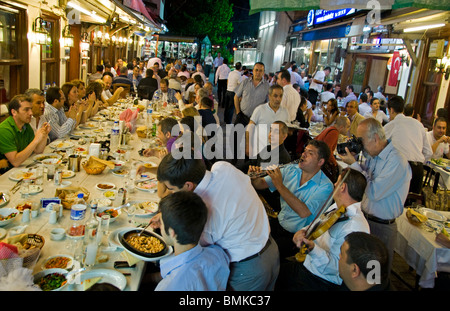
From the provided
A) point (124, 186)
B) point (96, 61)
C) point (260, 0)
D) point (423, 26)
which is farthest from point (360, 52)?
point (124, 186)

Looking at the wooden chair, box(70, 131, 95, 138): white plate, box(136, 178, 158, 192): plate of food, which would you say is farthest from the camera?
the wooden chair

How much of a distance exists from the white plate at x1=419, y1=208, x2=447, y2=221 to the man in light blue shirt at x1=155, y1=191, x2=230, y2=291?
261cm

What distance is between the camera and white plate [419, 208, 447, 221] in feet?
12.0

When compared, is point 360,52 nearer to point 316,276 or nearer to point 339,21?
point 339,21

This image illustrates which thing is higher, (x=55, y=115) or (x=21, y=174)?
(x=55, y=115)

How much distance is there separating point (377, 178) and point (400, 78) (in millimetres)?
8094

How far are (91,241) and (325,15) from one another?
13.2m

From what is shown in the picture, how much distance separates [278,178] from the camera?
329cm

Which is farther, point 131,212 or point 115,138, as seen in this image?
point 115,138

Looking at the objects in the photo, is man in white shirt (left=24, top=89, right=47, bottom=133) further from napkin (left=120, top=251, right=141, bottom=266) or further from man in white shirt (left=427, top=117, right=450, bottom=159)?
man in white shirt (left=427, top=117, right=450, bottom=159)

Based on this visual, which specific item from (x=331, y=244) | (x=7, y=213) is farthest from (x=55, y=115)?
(x=331, y=244)

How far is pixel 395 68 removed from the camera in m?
10.1

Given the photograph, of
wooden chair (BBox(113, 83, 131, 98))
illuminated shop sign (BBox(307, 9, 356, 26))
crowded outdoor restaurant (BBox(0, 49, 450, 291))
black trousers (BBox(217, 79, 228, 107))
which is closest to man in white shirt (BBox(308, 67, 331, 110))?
illuminated shop sign (BBox(307, 9, 356, 26))

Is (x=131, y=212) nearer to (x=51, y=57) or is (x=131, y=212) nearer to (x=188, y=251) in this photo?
(x=188, y=251)
